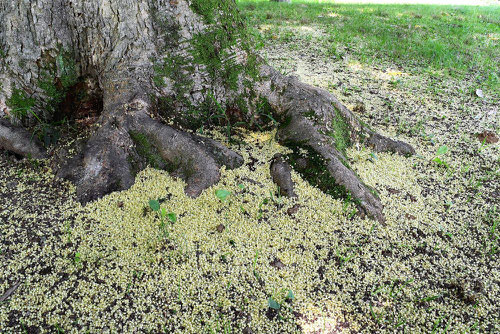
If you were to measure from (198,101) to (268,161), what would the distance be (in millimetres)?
824

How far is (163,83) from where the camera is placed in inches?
114

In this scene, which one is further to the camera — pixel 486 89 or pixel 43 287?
pixel 486 89

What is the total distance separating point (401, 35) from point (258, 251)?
6.84m

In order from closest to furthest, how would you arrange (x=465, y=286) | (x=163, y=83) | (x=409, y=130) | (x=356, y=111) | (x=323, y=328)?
(x=323, y=328), (x=465, y=286), (x=163, y=83), (x=409, y=130), (x=356, y=111)

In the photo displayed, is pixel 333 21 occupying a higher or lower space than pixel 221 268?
higher

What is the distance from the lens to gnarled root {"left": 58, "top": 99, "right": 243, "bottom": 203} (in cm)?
254

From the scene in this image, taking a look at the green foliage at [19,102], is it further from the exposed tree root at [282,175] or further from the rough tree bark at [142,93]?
the exposed tree root at [282,175]

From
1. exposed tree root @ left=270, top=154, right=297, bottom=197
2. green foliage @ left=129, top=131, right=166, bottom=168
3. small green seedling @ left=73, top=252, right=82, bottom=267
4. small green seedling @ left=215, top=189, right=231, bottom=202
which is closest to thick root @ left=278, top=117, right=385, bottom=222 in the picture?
exposed tree root @ left=270, top=154, right=297, bottom=197

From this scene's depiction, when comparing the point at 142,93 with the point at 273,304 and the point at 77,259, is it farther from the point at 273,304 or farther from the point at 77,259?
the point at 273,304

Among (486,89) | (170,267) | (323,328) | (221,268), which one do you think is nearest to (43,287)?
(170,267)

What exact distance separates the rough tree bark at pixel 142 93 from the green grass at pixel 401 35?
131 inches

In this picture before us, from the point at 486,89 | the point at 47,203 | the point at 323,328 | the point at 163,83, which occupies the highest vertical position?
the point at 163,83

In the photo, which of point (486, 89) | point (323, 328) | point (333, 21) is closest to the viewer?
point (323, 328)

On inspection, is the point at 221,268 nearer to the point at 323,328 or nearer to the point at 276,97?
the point at 323,328
